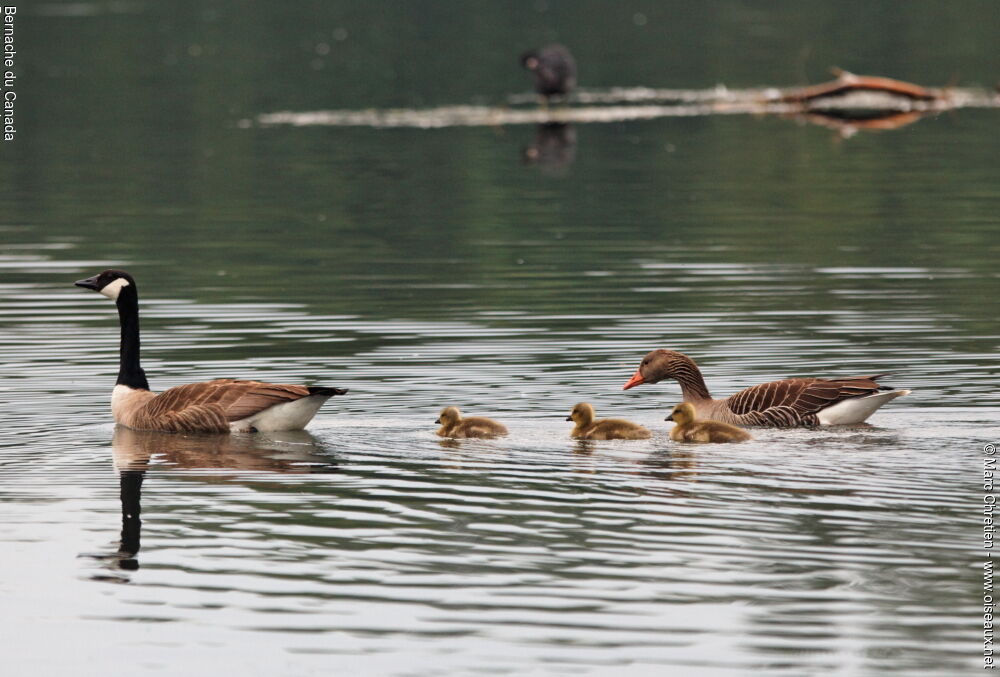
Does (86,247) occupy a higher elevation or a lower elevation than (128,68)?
lower

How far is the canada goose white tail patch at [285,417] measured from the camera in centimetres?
1766

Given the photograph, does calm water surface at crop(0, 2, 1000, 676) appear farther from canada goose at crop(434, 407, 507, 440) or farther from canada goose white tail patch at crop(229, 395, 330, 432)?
canada goose white tail patch at crop(229, 395, 330, 432)

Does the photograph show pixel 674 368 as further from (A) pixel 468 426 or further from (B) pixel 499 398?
(A) pixel 468 426

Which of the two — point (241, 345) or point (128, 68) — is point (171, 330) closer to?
point (241, 345)

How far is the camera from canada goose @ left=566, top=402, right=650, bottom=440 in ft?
55.3

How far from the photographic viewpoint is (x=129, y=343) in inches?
771

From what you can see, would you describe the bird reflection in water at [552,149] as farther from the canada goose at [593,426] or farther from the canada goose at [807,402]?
the canada goose at [593,426]

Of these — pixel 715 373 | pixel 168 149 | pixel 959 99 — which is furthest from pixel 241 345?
pixel 959 99

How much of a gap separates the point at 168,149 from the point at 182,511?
120 ft

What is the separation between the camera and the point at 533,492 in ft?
48.9

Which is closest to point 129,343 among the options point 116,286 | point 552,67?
point 116,286

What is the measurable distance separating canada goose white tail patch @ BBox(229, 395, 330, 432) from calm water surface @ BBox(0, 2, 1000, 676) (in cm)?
33

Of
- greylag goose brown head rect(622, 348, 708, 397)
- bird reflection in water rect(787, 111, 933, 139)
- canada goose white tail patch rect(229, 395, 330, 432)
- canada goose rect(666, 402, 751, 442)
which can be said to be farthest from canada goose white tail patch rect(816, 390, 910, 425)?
bird reflection in water rect(787, 111, 933, 139)

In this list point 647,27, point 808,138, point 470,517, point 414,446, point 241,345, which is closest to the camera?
point 470,517
